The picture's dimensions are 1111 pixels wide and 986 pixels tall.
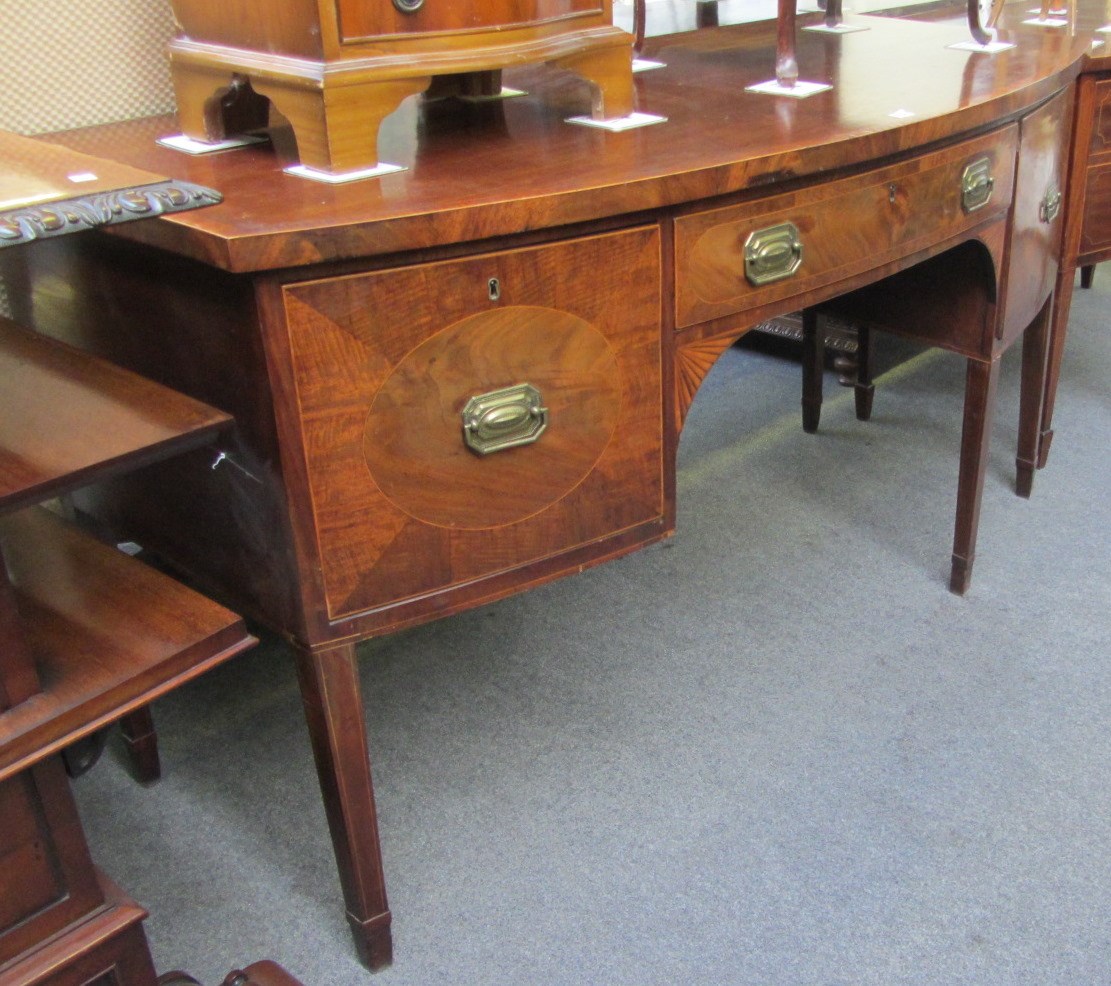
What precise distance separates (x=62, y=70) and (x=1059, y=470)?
1770 mm

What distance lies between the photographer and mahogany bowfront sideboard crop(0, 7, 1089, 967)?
0.95 metres

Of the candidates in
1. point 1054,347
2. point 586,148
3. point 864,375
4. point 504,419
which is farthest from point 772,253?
point 864,375

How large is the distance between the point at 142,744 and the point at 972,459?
1205 millimetres

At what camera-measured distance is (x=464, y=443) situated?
1.04 metres

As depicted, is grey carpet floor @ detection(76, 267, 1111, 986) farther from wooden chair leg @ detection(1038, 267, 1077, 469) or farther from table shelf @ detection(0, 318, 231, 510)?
table shelf @ detection(0, 318, 231, 510)

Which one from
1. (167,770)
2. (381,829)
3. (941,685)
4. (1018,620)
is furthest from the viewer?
(1018,620)

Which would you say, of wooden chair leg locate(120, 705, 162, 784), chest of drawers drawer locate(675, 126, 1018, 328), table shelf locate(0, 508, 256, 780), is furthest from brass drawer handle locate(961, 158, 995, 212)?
wooden chair leg locate(120, 705, 162, 784)

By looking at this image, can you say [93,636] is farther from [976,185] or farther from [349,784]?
[976,185]

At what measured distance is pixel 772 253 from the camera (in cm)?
120

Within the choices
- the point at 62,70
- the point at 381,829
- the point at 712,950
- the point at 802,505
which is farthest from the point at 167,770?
the point at 802,505

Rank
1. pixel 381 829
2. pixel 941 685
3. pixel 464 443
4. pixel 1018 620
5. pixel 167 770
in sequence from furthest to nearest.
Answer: pixel 1018 620, pixel 941 685, pixel 167 770, pixel 381 829, pixel 464 443

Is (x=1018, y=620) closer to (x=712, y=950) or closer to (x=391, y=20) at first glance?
(x=712, y=950)

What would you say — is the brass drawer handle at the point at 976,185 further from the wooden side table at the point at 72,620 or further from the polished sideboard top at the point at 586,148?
the wooden side table at the point at 72,620

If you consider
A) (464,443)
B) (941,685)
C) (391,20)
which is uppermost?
(391,20)
